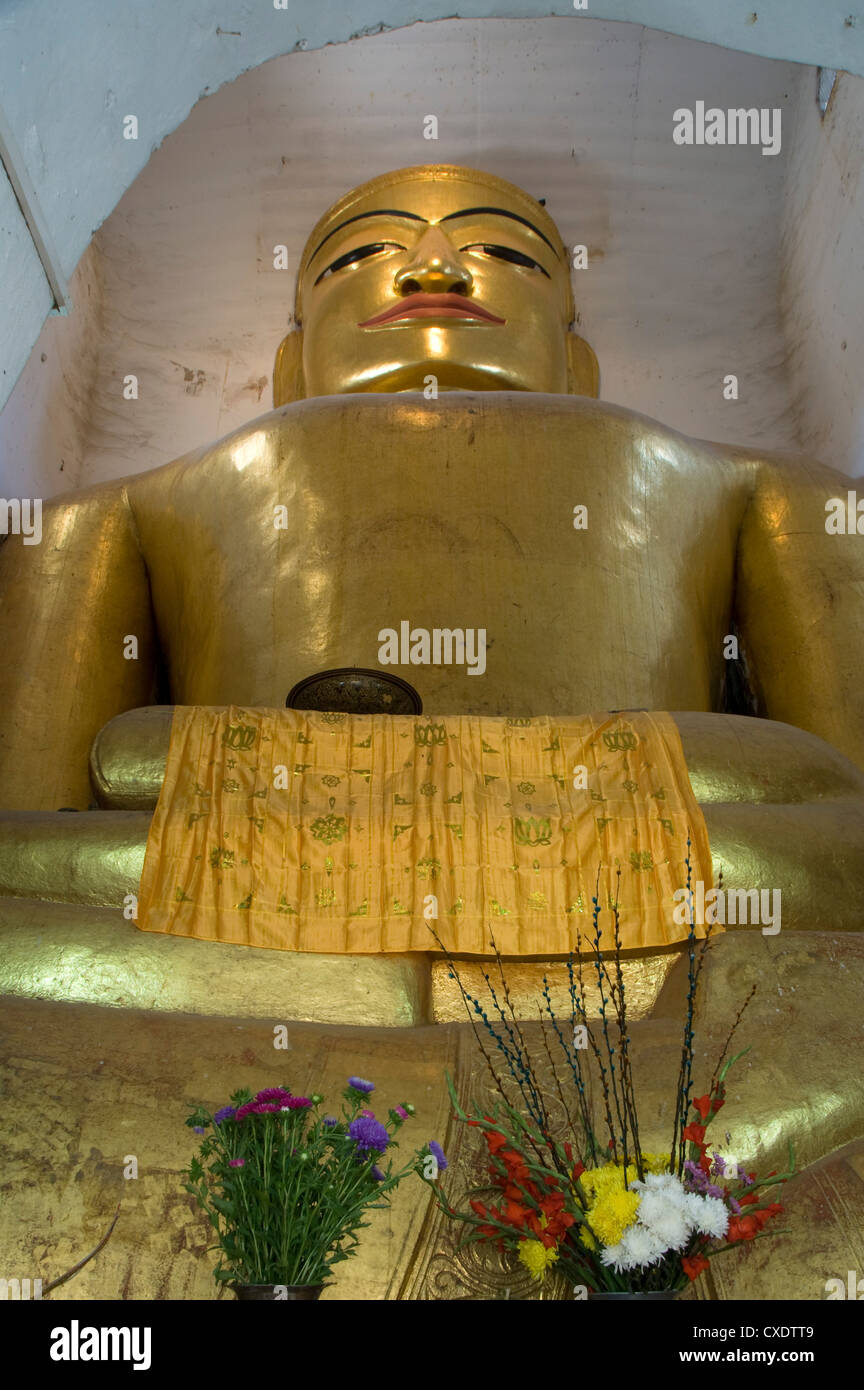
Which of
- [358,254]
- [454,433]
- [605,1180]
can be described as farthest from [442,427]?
[605,1180]

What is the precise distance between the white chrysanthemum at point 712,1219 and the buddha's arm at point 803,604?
2.23 metres

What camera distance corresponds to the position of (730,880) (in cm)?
273

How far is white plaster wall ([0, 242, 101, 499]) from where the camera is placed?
4879mm

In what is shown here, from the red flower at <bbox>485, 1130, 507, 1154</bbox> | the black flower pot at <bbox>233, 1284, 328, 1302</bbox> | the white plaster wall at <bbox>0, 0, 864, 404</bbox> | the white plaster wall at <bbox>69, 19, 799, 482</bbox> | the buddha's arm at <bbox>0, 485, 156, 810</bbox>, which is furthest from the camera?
the white plaster wall at <bbox>69, 19, 799, 482</bbox>

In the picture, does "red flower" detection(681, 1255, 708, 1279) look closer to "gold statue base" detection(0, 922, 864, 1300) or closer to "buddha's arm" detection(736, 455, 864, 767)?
"gold statue base" detection(0, 922, 864, 1300)

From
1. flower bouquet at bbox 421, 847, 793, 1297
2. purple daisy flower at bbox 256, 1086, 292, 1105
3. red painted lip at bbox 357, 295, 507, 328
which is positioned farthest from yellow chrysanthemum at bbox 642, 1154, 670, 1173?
red painted lip at bbox 357, 295, 507, 328

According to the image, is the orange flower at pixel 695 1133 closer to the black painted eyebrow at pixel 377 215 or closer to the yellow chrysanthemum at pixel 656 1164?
the yellow chrysanthemum at pixel 656 1164

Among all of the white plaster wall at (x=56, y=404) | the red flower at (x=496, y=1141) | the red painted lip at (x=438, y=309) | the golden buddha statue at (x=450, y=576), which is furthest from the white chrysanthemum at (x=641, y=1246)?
the white plaster wall at (x=56, y=404)

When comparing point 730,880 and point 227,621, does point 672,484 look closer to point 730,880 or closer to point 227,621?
point 227,621

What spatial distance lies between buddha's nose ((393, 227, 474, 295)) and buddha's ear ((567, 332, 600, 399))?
65 cm

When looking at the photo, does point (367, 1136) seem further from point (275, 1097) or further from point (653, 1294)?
point (653, 1294)

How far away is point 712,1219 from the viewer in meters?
1.52

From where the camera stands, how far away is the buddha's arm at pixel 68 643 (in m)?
3.67

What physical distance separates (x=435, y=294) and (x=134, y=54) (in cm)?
210
